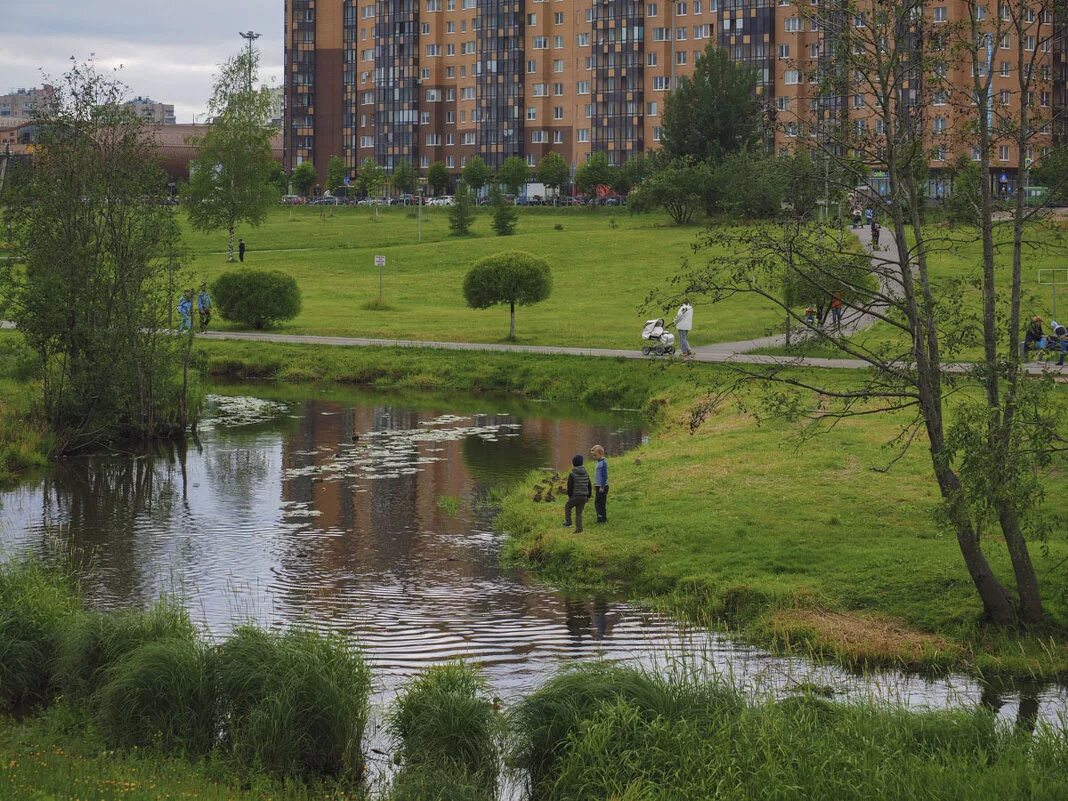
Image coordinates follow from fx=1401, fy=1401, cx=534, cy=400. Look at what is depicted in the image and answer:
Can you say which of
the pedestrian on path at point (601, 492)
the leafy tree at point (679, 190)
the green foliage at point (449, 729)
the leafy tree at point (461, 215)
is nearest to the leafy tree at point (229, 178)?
the leafy tree at point (461, 215)

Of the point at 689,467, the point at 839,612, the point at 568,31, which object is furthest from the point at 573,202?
the point at 839,612

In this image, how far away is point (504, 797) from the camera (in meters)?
12.0

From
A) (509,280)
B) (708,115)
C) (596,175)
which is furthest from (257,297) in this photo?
(596,175)

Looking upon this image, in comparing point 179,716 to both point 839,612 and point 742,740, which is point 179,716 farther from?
point 839,612

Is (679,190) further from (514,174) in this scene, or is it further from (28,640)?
(28,640)

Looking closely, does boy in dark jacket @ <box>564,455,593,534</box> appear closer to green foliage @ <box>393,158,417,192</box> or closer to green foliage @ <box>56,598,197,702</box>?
green foliage @ <box>56,598,197,702</box>

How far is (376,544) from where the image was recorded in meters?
22.0

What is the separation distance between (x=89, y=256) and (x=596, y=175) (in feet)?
261

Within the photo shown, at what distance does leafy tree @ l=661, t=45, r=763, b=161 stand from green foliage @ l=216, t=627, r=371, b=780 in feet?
255

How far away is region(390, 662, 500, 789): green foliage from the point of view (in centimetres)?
1220

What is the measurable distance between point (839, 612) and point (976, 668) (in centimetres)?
211

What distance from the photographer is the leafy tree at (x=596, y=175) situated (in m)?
108

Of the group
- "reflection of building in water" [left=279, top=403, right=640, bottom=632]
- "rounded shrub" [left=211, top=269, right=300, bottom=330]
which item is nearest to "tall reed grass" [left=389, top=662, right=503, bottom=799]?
"reflection of building in water" [left=279, top=403, right=640, bottom=632]

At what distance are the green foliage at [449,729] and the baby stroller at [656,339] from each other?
28196 millimetres
